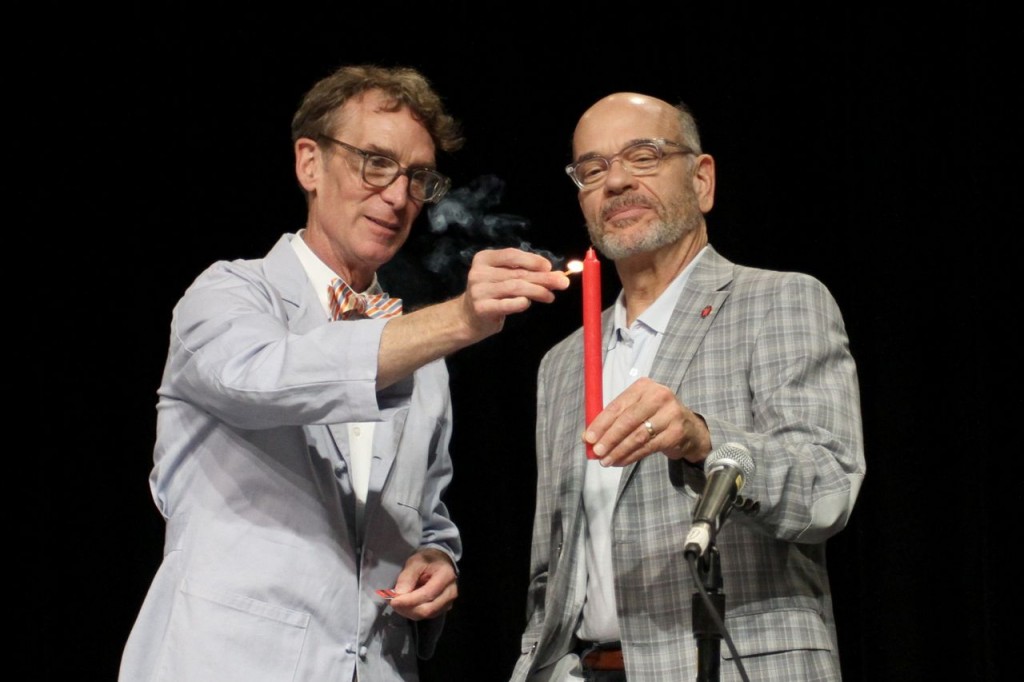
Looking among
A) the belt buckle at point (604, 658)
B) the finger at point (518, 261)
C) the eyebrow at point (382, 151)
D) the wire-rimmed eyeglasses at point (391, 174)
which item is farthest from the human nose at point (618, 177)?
the belt buckle at point (604, 658)

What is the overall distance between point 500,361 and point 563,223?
1.64 ft

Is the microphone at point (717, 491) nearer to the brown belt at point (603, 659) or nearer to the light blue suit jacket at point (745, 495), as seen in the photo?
the light blue suit jacket at point (745, 495)

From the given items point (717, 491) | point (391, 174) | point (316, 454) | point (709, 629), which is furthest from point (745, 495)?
point (391, 174)

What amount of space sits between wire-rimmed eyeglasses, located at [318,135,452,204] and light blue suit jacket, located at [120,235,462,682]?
0.36m

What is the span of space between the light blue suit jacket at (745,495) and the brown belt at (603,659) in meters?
0.06

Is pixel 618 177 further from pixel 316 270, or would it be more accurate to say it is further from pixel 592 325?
pixel 592 325

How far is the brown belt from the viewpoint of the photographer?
2.21 m

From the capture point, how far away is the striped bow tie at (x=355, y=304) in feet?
7.79

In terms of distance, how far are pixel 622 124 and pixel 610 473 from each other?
84cm

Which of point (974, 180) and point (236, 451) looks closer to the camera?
point (236, 451)

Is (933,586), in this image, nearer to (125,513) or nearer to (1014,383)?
(1014,383)

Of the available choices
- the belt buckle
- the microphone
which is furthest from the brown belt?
the microphone

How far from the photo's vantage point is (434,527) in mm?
2492

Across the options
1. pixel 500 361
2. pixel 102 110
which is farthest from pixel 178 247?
pixel 500 361
